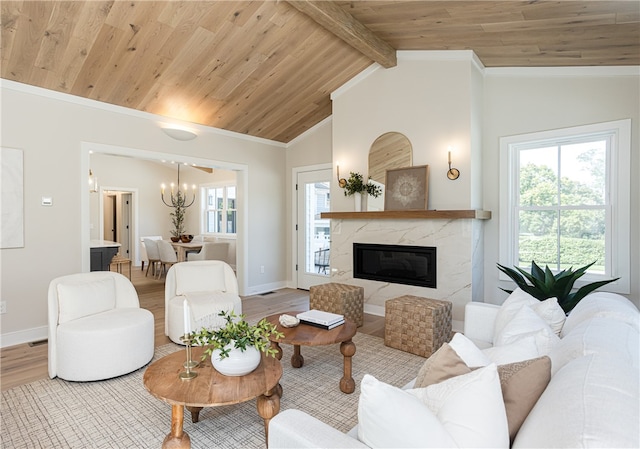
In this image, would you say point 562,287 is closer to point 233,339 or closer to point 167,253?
point 233,339

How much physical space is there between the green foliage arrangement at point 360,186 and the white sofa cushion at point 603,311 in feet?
9.07

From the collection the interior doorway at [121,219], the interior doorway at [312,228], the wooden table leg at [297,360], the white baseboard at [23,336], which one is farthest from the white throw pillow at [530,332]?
the interior doorway at [121,219]

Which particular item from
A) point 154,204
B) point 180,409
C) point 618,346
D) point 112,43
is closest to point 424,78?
point 112,43

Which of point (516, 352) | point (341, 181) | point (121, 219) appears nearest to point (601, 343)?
point (516, 352)

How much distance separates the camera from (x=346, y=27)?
342 centimetres

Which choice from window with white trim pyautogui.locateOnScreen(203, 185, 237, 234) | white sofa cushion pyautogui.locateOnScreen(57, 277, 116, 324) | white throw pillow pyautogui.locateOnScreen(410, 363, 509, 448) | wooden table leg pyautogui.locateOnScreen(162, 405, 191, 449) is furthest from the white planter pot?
window with white trim pyautogui.locateOnScreen(203, 185, 237, 234)

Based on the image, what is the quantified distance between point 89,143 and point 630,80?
216 inches

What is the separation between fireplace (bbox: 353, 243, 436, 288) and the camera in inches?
162

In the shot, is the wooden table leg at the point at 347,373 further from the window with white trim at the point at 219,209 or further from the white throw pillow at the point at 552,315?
the window with white trim at the point at 219,209

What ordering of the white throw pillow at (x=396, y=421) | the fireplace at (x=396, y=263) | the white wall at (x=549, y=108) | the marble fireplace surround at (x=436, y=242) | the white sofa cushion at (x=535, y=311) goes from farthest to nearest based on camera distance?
the fireplace at (x=396, y=263) < the marble fireplace surround at (x=436, y=242) < the white wall at (x=549, y=108) < the white sofa cushion at (x=535, y=311) < the white throw pillow at (x=396, y=421)

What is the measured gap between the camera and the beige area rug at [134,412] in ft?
6.50

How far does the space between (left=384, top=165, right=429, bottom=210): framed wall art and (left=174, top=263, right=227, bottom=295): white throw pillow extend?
217 cm

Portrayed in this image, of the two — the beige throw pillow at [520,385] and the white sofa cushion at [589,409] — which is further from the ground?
the white sofa cushion at [589,409]

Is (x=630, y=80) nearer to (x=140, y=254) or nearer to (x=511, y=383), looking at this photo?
(x=511, y=383)
